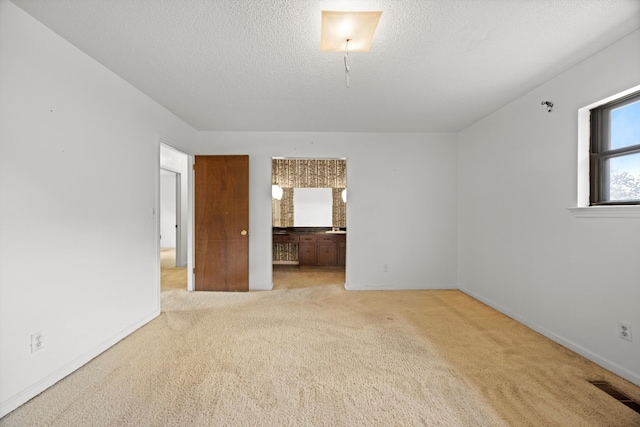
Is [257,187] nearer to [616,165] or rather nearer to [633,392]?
[616,165]

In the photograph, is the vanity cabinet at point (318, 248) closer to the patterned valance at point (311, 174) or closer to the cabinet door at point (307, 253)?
the cabinet door at point (307, 253)

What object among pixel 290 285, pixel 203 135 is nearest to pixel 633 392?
pixel 290 285

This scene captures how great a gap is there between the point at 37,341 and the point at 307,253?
429cm

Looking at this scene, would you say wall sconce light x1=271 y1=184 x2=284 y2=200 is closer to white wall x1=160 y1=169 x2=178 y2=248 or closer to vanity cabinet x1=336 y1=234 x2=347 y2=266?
vanity cabinet x1=336 y1=234 x2=347 y2=266

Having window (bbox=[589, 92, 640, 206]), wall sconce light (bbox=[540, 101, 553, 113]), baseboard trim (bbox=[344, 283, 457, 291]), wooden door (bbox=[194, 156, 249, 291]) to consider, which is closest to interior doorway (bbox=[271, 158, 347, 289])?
baseboard trim (bbox=[344, 283, 457, 291])

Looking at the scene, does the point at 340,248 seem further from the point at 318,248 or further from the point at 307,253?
the point at 307,253

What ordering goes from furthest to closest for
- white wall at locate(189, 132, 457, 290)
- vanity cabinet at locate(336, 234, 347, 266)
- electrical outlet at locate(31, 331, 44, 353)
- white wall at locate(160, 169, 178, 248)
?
white wall at locate(160, 169, 178, 248) → vanity cabinet at locate(336, 234, 347, 266) → white wall at locate(189, 132, 457, 290) → electrical outlet at locate(31, 331, 44, 353)

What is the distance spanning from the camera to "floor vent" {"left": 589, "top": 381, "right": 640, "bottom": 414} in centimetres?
167

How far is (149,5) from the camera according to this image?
1.63m

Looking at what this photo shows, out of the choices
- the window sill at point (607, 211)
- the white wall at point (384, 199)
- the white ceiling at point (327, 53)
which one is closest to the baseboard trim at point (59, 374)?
the white wall at point (384, 199)

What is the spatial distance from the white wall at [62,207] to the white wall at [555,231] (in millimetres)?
4033

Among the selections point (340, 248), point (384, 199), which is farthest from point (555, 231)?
point (340, 248)

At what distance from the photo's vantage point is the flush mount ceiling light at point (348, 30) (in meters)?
1.64

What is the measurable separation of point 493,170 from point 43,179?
4334mm
